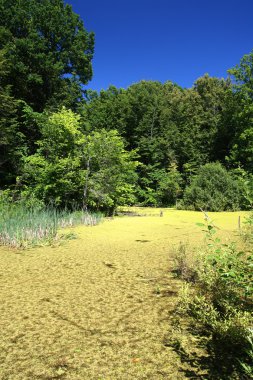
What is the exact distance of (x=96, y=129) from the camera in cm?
1281

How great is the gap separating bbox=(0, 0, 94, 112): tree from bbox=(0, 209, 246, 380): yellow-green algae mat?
11.9m

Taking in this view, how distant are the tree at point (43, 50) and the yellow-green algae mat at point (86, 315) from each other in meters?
11.9

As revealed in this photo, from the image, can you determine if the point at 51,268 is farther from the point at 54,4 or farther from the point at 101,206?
the point at 54,4

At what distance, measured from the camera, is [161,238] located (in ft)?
18.4

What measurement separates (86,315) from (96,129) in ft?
36.6

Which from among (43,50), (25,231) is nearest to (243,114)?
(43,50)

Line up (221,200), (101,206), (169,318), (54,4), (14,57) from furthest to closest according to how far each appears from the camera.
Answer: (54,4) < (14,57) < (221,200) < (101,206) < (169,318)

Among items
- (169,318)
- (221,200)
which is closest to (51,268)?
(169,318)

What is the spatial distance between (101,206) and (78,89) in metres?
8.87

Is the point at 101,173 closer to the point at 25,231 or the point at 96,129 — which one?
the point at 96,129

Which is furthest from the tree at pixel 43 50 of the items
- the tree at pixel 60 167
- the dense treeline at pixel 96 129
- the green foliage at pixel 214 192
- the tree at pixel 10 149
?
the green foliage at pixel 214 192

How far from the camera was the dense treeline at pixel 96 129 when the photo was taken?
9164 mm

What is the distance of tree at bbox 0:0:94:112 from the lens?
13828mm

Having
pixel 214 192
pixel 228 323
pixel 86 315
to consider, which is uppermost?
pixel 214 192
